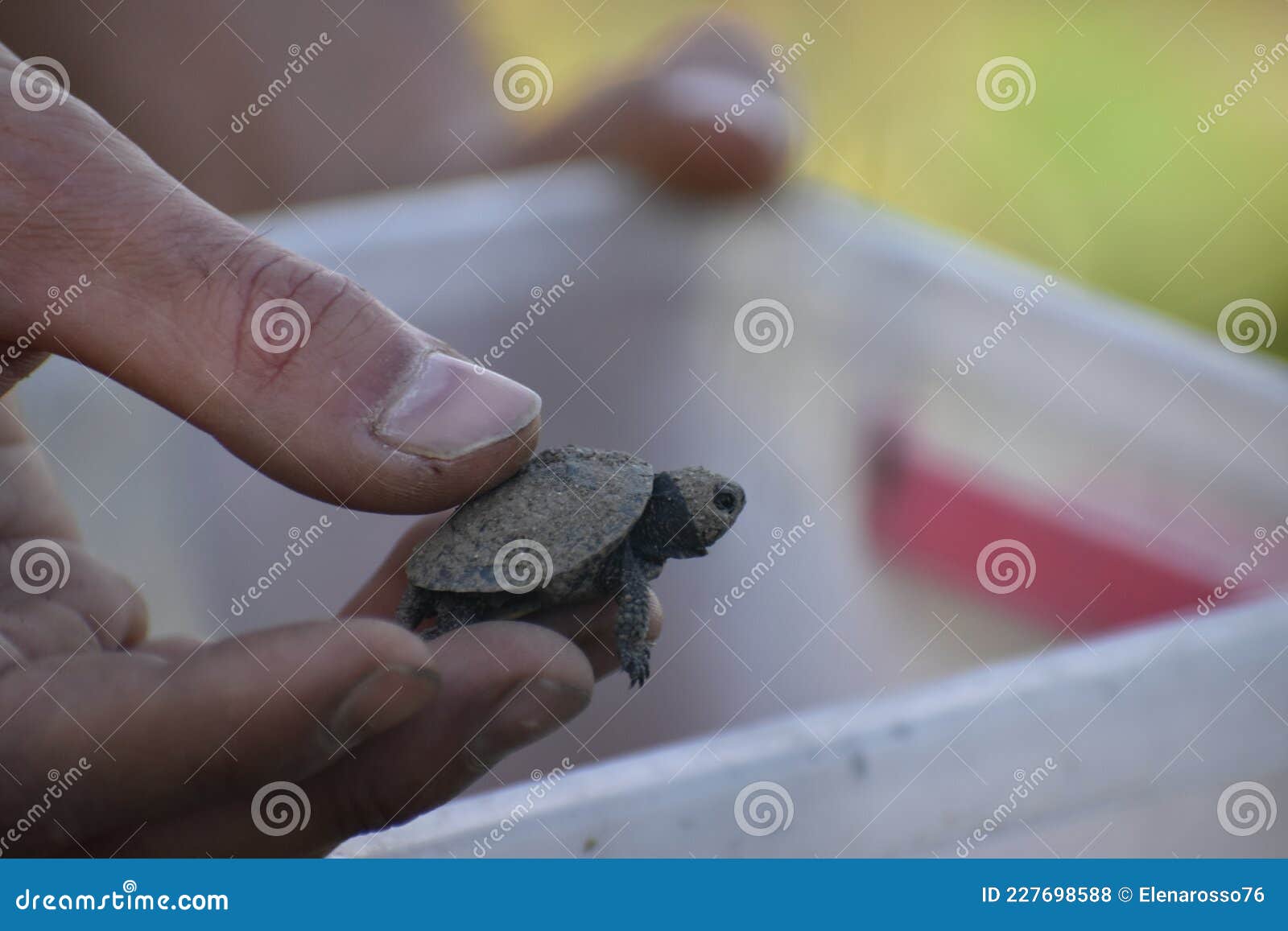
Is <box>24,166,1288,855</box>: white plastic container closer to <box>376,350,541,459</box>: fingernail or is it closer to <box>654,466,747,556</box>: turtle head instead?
<box>654,466,747,556</box>: turtle head

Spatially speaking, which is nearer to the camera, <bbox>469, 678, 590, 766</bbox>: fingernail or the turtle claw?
<bbox>469, 678, 590, 766</bbox>: fingernail

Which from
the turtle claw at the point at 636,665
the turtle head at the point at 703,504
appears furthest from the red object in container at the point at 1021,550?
the turtle claw at the point at 636,665

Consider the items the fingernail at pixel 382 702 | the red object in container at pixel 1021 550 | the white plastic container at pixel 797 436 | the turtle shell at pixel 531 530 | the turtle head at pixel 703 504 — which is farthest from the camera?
the red object in container at pixel 1021 550

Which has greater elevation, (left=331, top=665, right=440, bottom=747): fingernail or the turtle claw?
the turtle claw

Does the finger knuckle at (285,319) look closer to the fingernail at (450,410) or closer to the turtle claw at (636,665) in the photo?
the fingernail at (450,410)

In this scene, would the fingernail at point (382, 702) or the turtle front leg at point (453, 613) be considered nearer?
the fingernail at point (382, 702)

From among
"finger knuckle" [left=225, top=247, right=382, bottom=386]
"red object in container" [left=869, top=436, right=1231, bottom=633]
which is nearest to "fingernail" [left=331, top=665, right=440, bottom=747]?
"finger knuckle" [left=225, top=247, right=382, bottom=386]

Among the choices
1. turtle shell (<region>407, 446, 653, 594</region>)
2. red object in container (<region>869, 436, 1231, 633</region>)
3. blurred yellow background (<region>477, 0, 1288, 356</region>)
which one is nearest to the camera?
turtle shell (<region>407, 446, 653, 594</region>)
